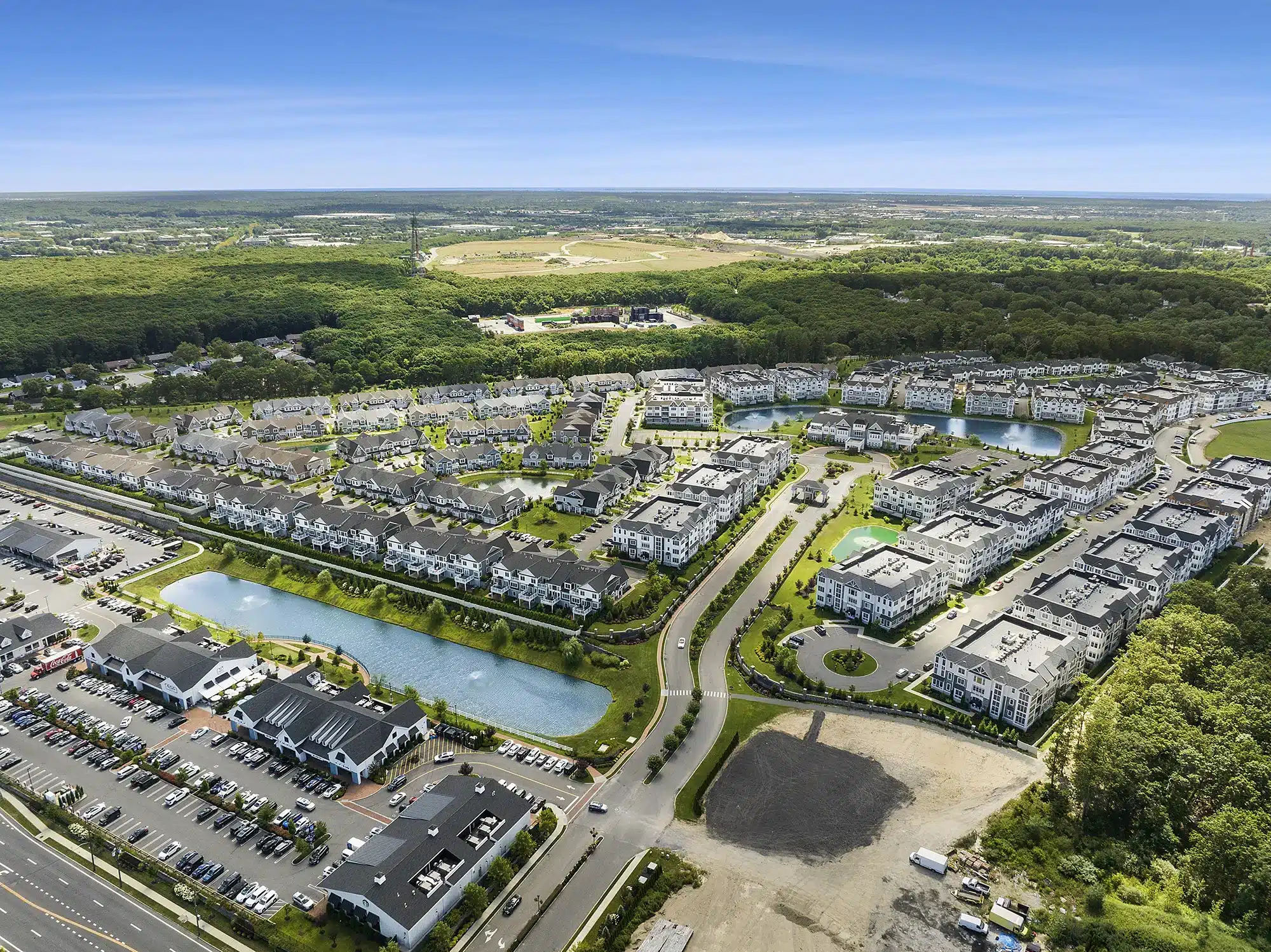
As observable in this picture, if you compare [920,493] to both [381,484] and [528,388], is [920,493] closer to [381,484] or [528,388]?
[381,484]

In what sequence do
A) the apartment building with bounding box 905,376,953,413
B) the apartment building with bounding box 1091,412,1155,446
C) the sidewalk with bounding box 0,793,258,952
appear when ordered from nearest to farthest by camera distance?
the sidewalk with bounding box 0,793,258,952, the apartment building with bounding box 1091,412,1155,446, the apartment building with bounding box 905,376,953,413

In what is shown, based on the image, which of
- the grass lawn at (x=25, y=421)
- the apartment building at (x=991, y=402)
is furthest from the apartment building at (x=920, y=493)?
the grass lawn at (x=25, y=421)

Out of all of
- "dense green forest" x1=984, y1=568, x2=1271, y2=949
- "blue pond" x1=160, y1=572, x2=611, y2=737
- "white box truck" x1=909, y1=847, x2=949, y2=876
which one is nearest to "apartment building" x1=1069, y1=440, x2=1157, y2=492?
"dense green forest" x1=984, y1=568, x2=1271, y2=949

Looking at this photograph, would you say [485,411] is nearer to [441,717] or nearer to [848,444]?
[848,444]

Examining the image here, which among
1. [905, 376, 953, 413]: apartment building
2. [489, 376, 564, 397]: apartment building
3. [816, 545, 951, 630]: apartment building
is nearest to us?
[816, 545, 951, 630]: apartment building

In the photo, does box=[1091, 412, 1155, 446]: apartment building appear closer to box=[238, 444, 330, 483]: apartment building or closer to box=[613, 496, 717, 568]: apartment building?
box=[613, 496, 717, 568]: apartment building

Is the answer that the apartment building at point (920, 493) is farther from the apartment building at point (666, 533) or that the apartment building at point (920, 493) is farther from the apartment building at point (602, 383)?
the apartment building at point (602, 383)

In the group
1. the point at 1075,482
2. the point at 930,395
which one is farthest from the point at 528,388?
the point at 1075,482
